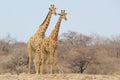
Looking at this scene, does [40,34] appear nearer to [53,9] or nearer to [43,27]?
[43,27]

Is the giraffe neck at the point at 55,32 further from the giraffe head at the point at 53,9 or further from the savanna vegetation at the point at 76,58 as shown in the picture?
the savanna vegetation at the point at 76,58

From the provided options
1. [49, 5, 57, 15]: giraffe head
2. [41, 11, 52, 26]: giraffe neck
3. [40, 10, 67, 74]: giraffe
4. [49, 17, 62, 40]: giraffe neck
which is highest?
[49, 5, 57, 15]: giraffe head

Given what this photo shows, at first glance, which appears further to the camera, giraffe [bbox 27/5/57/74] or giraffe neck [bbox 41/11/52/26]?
giraffe neck [bbox 41/11/52/26]

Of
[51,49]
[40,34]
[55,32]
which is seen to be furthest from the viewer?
[55,32]

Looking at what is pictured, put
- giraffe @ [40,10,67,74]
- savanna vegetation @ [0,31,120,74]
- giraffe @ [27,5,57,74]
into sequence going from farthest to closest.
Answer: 1. savanna vegetation @ [0,31,120,74]
2. giraffe @ [27,5,57,74]
3. giraffe @ [40,10,67,74]

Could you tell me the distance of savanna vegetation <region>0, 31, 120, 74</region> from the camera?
33700 millimetres

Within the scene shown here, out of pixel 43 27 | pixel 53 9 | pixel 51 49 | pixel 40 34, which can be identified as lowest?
pixel 51 49

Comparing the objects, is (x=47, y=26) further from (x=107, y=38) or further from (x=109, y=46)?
(x=107, y=38)

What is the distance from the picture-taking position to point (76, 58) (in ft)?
124

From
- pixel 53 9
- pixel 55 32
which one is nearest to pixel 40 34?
pixel 55 32

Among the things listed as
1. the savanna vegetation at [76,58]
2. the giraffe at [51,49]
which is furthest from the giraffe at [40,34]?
the savanna vegetation at [76,58]

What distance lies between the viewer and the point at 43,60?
49.0 feet

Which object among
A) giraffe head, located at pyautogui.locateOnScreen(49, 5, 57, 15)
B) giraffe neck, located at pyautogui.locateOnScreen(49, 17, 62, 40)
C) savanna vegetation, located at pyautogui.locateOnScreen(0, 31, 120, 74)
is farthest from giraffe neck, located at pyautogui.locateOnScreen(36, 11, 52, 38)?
savanna vegetation, located at pyautogui.locateOnScreen(0, 31, 120, 74)

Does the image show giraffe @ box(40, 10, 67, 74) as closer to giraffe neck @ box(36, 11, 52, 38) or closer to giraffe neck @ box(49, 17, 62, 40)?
giraffe neck @ box(49, 17, 62, 40)
